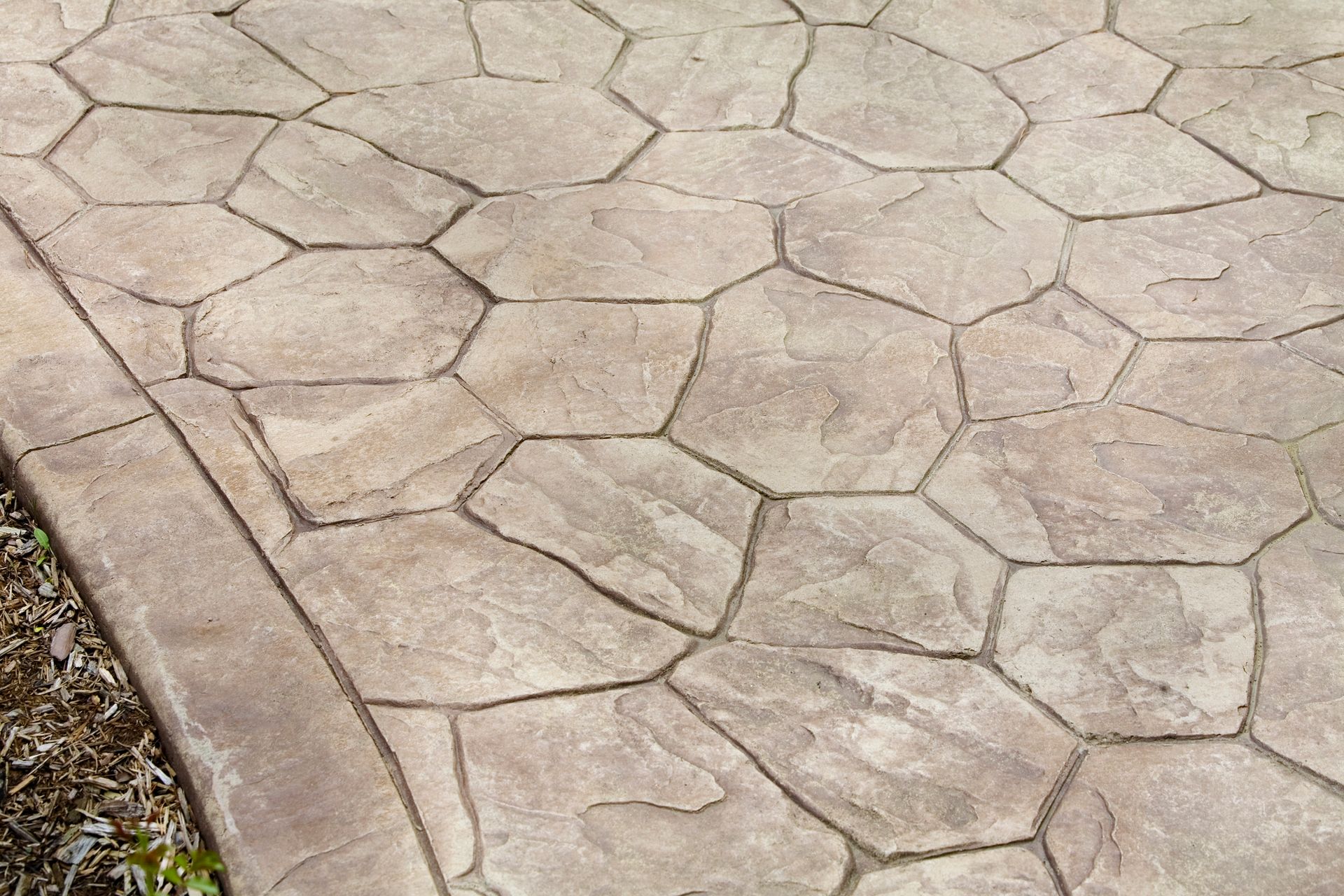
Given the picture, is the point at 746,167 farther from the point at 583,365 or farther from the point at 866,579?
the point at 866,579

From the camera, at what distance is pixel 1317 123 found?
4109mm

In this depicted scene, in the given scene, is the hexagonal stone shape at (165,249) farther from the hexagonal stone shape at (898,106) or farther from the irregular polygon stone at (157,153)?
the hexagonal stone shape at (898,106)

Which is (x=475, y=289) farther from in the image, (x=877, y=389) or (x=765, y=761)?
(x=765, y=761)

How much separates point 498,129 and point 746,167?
86 cm

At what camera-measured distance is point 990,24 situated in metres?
4.55

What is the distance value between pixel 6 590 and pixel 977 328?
8.48 ft

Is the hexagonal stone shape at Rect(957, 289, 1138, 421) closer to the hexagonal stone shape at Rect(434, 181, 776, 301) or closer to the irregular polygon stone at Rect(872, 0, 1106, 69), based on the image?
the hexagonal stone shape at Rect(434, 181, 776, 301)

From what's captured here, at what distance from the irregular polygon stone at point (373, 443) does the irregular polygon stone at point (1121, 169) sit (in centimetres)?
206

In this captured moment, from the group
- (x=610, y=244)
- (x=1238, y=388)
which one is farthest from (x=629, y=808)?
(x=1238, y=388)

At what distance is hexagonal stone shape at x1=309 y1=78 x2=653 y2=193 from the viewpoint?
379cm

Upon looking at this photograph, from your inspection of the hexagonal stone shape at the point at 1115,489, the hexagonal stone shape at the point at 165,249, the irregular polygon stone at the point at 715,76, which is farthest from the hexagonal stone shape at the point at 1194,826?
the hexagonal stone shape at the point at 165,249

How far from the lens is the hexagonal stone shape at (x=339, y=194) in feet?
11.6

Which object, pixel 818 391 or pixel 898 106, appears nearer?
pixel 818 391

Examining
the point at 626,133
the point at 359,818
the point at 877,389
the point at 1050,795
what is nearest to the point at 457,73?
the point at 626,133
